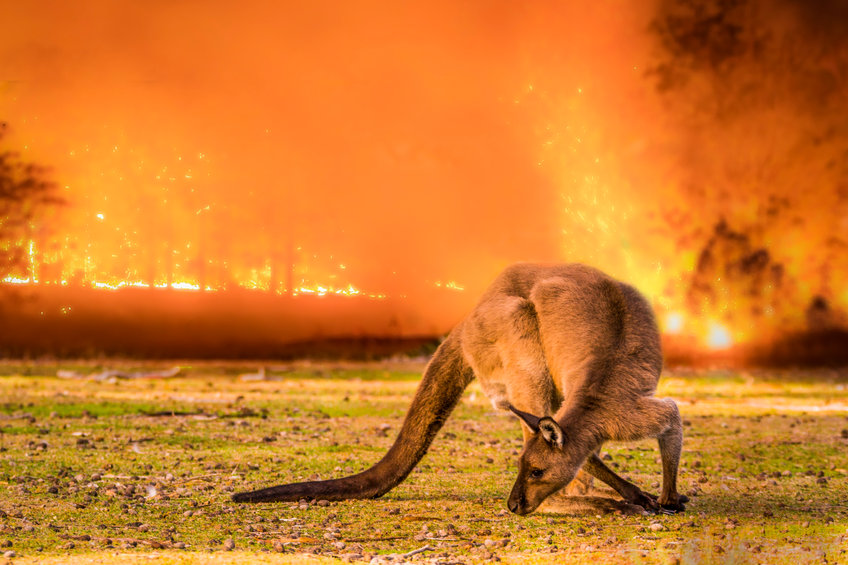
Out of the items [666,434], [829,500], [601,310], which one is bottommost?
[829,500]

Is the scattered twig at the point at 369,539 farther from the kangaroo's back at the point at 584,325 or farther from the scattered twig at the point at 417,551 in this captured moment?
the kangaroo's back at the point at 584,325

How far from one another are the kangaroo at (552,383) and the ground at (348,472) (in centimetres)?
27

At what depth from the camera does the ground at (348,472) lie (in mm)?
6102

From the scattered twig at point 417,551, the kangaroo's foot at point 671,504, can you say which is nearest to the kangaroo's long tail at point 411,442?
the scattered twig at point 417,551

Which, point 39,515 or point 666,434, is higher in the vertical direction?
point 666,434

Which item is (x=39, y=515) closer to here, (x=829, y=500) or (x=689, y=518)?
(x=689, y=518)

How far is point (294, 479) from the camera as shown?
8.79 m

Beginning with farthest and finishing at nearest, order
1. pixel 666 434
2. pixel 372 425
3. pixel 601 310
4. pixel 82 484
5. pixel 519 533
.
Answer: pixel 372 425 → pixel 82 484 → pixel 601 310 → pixel 666 434 → pixel 519 533

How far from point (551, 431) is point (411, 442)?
5.41ft

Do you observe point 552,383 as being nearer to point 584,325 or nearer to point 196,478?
point 584,325

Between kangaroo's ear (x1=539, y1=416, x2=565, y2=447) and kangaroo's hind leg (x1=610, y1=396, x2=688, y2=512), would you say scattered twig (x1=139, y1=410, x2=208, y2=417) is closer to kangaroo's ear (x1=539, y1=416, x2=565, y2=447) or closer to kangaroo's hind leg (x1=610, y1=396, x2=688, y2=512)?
kangaroo's ear (x1=539, y1=416, x2=565, y2=447)

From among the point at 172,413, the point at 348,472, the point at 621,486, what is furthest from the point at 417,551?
the point at 172,413

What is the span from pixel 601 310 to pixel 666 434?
1.18 m

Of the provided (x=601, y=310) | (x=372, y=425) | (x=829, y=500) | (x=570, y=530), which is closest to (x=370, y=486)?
(x=570, y=530)
